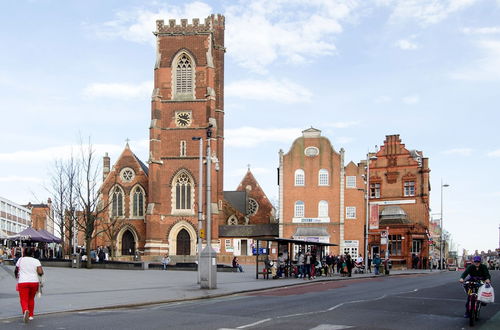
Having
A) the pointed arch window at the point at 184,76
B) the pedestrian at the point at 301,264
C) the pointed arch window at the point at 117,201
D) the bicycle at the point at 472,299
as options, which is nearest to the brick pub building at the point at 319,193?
the pointed arch window at the point at 184,76

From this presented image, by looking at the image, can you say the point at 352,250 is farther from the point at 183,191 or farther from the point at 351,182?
the point at 183,191

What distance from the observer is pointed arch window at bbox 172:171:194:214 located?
7175 cm

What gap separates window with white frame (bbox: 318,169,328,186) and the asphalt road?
4558cm

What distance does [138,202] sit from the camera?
7450cm

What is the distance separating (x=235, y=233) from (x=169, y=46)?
22.1 metres

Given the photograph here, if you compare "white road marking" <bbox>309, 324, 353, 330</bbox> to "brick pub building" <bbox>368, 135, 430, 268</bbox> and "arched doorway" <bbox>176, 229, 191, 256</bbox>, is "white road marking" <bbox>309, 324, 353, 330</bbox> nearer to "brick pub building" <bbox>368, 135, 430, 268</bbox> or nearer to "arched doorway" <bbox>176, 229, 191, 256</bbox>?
"brick pub building" <bbox>368, 135, 430, 268</bbox>

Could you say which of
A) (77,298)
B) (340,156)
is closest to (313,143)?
(340,156)

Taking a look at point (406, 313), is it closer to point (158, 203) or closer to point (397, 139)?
point (158, 203)

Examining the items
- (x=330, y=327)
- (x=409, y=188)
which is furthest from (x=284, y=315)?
(x=409, y=188)

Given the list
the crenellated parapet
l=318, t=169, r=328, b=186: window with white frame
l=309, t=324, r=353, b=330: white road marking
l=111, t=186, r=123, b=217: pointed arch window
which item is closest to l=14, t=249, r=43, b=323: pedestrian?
l=309, t=324, r=353, b=330: white road marking

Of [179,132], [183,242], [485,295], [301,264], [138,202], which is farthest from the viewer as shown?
[138,202]

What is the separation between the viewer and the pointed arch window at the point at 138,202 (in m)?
74.1

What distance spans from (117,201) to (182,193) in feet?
27.4

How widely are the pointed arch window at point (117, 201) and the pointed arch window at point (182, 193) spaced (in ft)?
22.9
